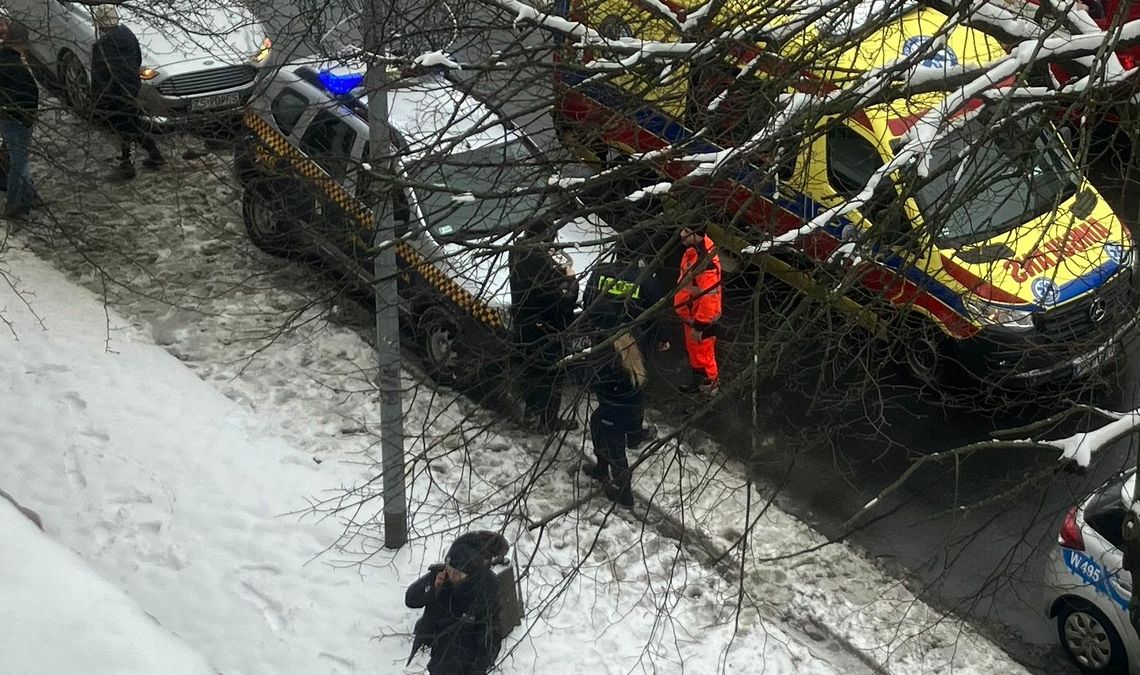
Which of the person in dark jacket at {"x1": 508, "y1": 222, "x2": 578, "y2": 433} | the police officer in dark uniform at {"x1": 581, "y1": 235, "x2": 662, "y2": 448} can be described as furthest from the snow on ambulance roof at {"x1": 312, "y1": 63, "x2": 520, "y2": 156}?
the police officer in dark uniform at {"x1": 581, "y1": 235, "x2": 662, "y2": 448}

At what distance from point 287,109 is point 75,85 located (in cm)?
174

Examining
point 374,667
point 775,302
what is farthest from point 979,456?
point 374,667

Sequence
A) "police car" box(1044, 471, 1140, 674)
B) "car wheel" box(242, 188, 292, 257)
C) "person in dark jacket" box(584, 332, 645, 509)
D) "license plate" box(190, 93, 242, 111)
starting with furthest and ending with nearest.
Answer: "license plate" box(190, 93, 242, 111) → "car wheel" box(242, 188, 292, 257) → "person in dark jacket" box(584, 332, 645, 509) → "police car" box(1044, 471, 1140, 674)

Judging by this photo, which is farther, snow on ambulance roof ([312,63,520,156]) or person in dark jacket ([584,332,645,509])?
person in dark jacket ([584,332,645,509])

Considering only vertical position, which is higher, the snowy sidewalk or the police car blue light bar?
the police car blue light bar

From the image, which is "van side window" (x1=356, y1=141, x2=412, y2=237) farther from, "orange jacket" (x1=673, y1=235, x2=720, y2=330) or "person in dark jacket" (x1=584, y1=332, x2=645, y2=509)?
"orange jacket" (x1=673, y1=235, x2=720, y2=330)

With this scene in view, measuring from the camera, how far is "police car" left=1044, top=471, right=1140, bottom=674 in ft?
21.4

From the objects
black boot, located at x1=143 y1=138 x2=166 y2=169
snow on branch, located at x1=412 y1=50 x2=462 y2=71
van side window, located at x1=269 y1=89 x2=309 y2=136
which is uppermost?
snow on branch, located at x1=412 y1=50 x2=462 y2=71

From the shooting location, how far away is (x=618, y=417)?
767 centimetres

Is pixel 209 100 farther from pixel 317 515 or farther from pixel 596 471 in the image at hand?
pixel 596 471

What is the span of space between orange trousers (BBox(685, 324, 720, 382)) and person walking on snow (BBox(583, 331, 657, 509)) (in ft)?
3.02

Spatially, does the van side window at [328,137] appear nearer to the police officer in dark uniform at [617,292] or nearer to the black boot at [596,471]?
the black boot at [596,471]

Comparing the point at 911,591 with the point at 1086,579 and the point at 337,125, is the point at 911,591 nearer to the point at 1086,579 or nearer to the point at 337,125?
the point at 1086,579

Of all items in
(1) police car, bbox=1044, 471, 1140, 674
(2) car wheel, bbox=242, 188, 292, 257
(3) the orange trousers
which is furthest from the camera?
(3) the orange trousers
